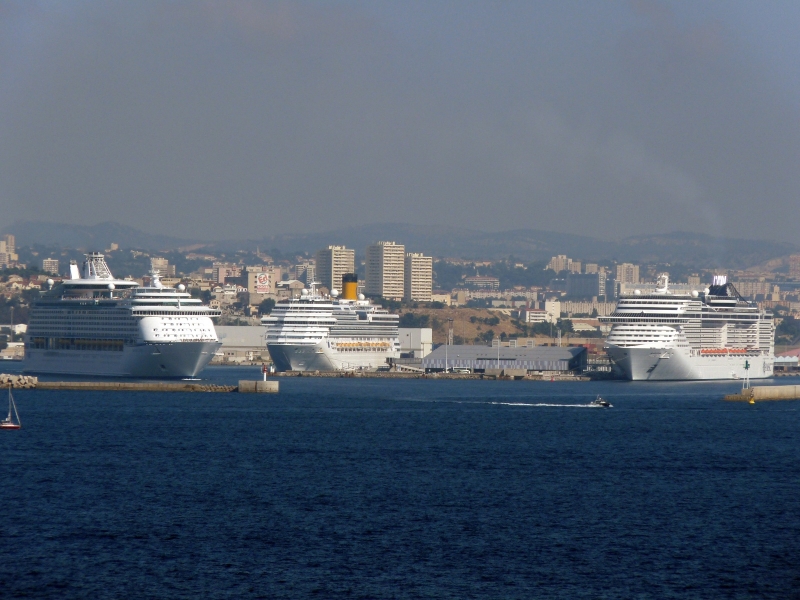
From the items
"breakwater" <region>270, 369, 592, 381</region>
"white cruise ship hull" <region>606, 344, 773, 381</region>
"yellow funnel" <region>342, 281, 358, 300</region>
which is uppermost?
"yellow funnel" <region>342, 281, 358, 300</region>

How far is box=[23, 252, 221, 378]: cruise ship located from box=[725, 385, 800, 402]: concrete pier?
26.1 metres

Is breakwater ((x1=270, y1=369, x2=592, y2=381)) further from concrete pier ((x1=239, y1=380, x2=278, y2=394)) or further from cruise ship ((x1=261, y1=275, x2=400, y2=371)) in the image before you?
concrete pier ((x1=239, y1=380, x2=278, y2=394))

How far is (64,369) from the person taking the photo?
7288 centimetres

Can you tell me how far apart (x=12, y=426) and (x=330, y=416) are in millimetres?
11728

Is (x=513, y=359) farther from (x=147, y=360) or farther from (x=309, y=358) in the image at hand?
(x=147, y=360)

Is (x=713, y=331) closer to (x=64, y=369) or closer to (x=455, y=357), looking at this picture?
(x=455, y=357)

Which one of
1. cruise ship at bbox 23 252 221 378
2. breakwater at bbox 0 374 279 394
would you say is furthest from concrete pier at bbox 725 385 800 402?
cruise ship at bbox 23 252 221 378

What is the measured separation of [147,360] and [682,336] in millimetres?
30920

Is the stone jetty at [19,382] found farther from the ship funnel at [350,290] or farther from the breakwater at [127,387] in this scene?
the ship funnel at [350,290]

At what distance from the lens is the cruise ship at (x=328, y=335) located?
87.7 m

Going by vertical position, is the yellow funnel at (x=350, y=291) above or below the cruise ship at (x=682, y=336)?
above

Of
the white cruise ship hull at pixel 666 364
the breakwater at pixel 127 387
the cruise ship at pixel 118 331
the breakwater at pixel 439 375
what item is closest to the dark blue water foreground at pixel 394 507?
the breakwater at pixel 127 387

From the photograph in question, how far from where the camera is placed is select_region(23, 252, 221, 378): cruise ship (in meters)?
68.1

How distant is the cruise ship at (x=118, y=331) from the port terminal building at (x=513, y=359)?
27536 mm
